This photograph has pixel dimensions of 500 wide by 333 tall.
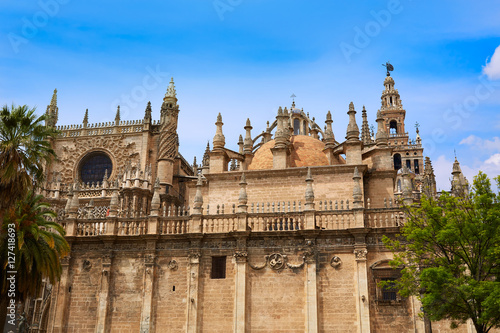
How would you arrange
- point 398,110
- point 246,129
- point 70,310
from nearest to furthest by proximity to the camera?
point 70,310 → point 246,129 → point 398,110

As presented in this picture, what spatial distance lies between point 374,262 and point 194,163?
2660 cm

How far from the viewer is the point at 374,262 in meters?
22.4

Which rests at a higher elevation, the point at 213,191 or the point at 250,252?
the point at 213,191

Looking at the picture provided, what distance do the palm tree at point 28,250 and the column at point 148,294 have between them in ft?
15.7

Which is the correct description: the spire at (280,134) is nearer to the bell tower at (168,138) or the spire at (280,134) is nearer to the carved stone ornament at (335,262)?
the carved stone ornament at (335,262)

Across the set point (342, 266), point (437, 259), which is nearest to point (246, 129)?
point (342, 266)

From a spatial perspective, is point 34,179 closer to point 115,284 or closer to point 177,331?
point 115,284

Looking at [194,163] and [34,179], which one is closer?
[34,179]

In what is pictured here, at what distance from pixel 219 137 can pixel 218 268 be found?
29.1 ft

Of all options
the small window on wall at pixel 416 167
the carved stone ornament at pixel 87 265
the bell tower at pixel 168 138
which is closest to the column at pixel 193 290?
the carved stone ornament at pixel 87 265

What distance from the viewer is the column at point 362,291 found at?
21.3m

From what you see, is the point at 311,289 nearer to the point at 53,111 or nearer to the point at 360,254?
the point at 360,254

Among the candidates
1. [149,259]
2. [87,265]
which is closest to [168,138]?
[87,265]

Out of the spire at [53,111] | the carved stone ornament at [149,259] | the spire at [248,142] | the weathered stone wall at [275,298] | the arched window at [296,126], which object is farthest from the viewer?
the spire at [53,111]
